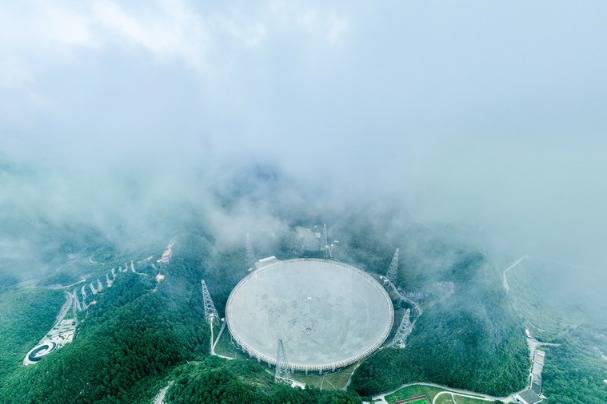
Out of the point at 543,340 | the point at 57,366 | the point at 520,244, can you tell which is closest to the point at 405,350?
the point at 543,340

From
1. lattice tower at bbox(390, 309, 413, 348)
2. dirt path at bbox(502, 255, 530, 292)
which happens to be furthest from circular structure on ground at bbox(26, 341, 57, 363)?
dirt path at bbox(502, 255, 530, 292)

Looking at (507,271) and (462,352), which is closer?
(462,352)

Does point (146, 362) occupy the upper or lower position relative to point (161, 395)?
upper

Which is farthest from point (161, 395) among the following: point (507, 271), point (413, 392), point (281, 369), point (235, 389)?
point (507, 271)

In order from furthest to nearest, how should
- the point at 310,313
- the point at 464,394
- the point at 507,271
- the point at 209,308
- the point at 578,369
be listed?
the point at 507,271 → the point at 209,308 → the point at 310,313 → the point at 578,369 → the point at 464,394

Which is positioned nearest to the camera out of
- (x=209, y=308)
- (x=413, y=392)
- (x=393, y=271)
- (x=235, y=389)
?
(x=235, y=389)

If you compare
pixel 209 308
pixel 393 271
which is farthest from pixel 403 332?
pixel 209 308

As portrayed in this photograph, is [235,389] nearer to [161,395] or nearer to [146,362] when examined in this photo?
[161,395]

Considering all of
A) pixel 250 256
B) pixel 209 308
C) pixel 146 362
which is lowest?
pixel 146 362
